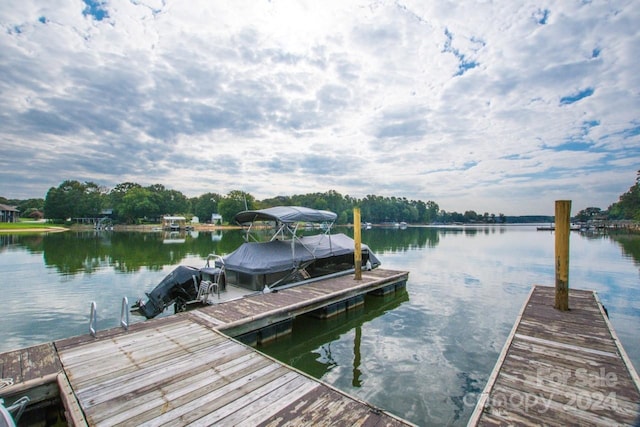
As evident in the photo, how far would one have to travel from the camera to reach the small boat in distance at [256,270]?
9406 mm

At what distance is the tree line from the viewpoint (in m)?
73.2

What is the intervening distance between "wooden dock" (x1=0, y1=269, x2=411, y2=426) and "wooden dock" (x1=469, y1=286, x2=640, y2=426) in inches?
60.8

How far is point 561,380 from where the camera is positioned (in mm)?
4285

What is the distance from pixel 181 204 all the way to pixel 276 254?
3680 inches

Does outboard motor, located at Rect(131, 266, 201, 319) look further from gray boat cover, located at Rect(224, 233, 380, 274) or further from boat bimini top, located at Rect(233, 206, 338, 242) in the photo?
boat bimini top, located at Rect(233, 206, 338, 242)

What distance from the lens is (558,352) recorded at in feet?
16.9

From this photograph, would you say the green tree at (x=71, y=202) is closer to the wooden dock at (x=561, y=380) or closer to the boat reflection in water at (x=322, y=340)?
the boat reflection in water at (x=322, y=340)

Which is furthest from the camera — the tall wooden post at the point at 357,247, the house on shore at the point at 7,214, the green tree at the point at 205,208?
the green tree at the point at 205,208

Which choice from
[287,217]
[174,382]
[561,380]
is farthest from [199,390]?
[287,217]

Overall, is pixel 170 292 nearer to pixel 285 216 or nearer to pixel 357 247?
pixel 285 216

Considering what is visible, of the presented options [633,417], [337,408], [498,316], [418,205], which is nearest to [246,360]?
[337,408]

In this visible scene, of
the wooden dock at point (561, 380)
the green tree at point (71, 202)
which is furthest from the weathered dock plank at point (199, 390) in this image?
the green tree at point (71, 202)

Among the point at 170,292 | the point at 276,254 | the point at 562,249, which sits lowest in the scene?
the point at 170,292

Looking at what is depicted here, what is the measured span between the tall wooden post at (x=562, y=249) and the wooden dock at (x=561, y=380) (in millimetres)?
879
